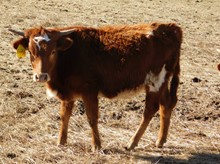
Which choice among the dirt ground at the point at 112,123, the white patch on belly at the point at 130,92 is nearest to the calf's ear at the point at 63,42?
the white patch on belly at the point at 130,92

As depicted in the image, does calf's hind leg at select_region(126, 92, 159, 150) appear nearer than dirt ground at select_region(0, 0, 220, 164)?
No

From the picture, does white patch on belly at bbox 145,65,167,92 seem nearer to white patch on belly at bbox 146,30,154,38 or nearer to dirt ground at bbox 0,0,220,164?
white patch on belly at bbox 146,30,154,38

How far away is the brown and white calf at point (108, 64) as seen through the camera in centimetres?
663

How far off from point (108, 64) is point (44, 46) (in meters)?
1.07

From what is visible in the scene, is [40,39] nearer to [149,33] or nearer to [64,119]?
[64,119]

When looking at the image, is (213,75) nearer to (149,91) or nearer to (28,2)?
(149,91)

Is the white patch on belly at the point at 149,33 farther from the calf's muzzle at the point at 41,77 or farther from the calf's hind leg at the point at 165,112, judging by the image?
the calf's muzzle at the point at 41,77

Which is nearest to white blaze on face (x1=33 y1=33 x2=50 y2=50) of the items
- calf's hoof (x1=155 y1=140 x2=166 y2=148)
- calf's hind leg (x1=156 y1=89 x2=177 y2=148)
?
calf's hind leg (x1=156 y1=89 x2=177 y2=148)

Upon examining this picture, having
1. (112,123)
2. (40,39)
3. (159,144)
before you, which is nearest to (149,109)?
(159,144)

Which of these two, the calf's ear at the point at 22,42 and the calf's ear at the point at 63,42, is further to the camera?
the calf's ear at the point at 22,42

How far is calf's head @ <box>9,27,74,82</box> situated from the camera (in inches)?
249

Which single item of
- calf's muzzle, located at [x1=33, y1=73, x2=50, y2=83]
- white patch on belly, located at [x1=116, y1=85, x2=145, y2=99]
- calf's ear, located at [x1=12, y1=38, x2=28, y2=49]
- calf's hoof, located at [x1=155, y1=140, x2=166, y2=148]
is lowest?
calf's hoof, located at [x1=155, y1=140, x2=166, y2=148]

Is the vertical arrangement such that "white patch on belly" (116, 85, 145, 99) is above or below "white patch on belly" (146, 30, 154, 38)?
below

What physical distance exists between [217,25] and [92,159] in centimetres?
1235
